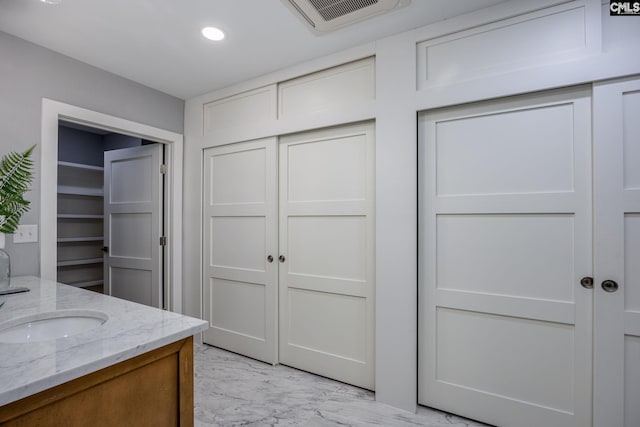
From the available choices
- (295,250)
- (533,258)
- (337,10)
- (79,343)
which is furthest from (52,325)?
(533,258)

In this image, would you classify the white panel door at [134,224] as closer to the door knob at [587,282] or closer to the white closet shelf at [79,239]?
the white closet shelf at [79,239]

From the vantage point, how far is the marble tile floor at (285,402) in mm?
1839

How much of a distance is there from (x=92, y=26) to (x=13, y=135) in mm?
834

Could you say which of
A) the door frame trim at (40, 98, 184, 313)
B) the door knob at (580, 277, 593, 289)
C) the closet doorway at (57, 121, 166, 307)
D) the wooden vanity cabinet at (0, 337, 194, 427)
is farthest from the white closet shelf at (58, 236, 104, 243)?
the door knob at (580, 277, 593, 289)

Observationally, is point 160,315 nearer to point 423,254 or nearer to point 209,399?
point 209,399

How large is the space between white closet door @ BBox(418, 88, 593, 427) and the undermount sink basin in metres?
1.69

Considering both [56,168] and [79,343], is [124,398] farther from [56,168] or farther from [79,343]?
[56,168]

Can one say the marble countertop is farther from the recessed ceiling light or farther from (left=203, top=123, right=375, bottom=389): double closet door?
the recessed ceiling light

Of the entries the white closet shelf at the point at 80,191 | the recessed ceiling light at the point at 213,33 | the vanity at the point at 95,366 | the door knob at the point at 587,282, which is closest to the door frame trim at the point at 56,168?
the vanity at the point at 95,366

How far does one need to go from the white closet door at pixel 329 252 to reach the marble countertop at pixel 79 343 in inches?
50.3

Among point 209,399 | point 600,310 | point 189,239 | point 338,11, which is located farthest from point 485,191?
point 189,239

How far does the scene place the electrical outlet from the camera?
1.96m

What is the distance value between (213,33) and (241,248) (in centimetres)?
160

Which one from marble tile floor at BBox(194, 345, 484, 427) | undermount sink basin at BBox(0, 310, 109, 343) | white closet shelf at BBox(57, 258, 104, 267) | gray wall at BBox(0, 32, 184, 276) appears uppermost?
gray wall at BBox(0, 32, 184, 276)
